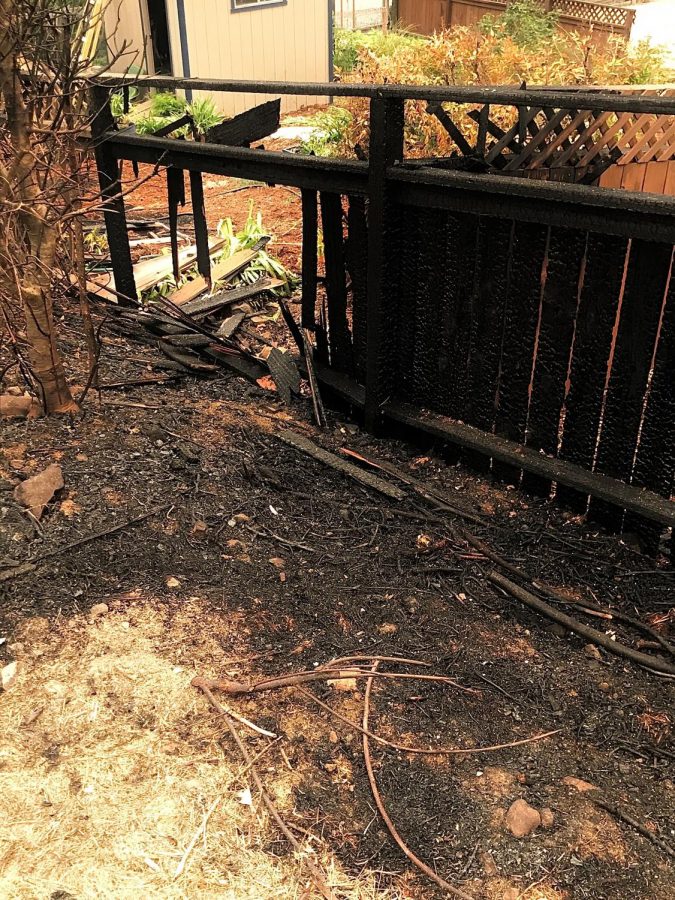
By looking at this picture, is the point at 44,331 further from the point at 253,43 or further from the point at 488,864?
the point at 253,43

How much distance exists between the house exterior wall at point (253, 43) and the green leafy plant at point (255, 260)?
735 centimetres

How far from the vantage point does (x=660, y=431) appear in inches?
138

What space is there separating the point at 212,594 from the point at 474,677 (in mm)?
1117

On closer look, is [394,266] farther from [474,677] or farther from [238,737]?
[238,737]

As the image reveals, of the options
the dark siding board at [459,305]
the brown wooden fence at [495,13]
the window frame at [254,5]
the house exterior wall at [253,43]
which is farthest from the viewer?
the brown wooden fence at [495,13]

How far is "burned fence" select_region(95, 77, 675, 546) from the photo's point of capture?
11.1ft

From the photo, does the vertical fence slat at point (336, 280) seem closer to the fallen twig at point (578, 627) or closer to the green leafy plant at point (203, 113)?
the fallen twig at point (578, 627)

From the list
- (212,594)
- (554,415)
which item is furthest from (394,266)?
(212,594)

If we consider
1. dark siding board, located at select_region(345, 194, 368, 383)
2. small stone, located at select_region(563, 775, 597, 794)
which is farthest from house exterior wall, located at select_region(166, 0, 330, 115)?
small stone, located at select_region(563, 775, 597, 794)

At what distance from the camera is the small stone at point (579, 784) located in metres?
2.51

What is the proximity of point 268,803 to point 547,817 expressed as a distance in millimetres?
854

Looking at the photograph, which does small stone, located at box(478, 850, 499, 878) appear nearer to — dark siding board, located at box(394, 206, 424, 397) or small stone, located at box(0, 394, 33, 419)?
dark siding board, located at box(394, 206, 424, 397)

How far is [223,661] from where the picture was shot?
116 inches

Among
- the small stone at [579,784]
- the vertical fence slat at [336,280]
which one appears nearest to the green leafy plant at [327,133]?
the vertical fence slat at [336,280]
